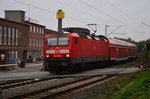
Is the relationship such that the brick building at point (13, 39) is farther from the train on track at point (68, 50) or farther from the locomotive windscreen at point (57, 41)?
the locomotive windscreen at point (57, 41)

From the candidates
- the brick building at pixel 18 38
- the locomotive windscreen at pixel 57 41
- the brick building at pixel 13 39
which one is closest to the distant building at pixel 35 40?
the brick building at pixel 18 38

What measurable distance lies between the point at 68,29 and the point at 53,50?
341 centimetres

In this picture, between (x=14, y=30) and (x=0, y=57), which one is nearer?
(x=0, y=57)

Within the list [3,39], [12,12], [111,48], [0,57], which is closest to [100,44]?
[111,48]

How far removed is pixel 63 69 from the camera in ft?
94.3

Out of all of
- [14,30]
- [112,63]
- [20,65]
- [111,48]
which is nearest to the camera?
[111,48]

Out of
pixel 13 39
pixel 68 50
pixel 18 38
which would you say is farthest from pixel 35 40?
pixel 68 50

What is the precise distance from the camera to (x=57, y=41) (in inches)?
1124

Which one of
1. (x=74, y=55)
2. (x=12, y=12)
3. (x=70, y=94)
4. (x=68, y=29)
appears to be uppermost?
(x=12, y=12)

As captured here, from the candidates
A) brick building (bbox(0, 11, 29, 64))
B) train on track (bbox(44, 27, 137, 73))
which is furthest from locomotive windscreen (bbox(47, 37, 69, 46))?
brick building (bbox(0, 11, 29, 64))

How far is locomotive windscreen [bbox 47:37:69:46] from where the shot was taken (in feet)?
92.5

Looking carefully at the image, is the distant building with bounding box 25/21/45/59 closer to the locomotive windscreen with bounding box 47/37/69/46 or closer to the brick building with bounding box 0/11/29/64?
the brick building with bounding box 0/11/29/64

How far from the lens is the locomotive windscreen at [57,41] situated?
92.5 ft

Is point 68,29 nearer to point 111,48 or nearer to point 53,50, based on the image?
point 53,50
